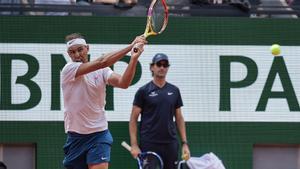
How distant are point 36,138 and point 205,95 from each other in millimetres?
→ 2069

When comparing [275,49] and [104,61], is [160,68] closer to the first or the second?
[275,49]

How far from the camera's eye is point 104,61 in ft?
21.5

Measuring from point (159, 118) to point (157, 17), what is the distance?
205 cm

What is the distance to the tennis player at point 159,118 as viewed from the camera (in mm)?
8859

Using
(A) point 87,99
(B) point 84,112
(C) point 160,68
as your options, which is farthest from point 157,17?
(C) point 160,68

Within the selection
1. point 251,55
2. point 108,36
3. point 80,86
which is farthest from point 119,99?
point 80,86

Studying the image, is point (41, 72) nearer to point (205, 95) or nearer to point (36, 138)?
point (36, 138)

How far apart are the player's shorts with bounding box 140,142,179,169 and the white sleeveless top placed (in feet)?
5.34

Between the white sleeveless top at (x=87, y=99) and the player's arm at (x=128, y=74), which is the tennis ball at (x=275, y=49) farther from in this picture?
the player's arm at (x=128, y=74)

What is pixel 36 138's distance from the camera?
975 centimetres

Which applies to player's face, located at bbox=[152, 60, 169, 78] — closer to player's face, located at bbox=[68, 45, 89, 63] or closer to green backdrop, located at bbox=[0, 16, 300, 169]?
green backdrop, located at bbox=[0, 16, 300, 169]

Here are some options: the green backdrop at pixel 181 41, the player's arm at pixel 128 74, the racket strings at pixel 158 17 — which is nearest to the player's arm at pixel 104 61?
the player's arm at pixel 128 74

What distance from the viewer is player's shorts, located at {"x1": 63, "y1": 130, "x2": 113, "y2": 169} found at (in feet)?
23.7

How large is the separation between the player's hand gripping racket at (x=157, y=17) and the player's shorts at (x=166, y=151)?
2.09 meters
